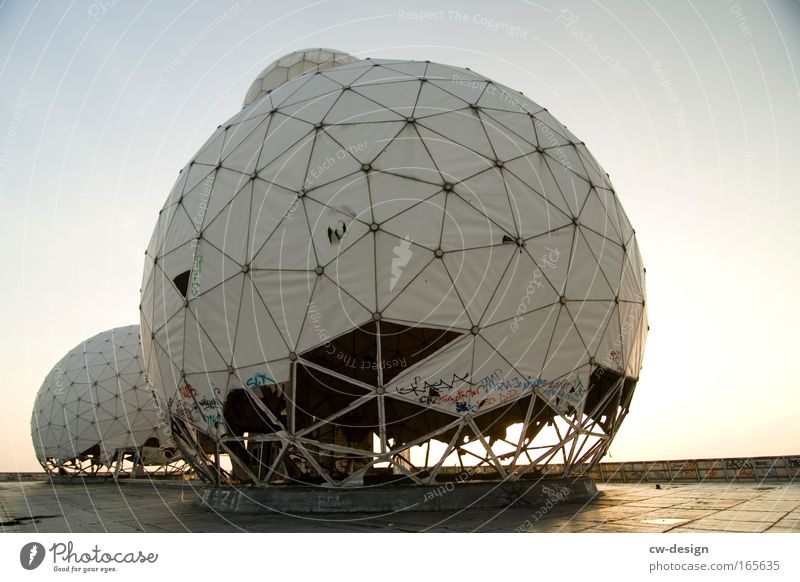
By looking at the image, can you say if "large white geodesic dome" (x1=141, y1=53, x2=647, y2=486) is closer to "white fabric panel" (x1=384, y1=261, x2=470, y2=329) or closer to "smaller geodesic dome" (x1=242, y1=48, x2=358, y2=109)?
"white fabric panel" (x1=384, y1=261, x2=470, y2=329)

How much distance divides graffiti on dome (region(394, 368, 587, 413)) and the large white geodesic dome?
36 mm

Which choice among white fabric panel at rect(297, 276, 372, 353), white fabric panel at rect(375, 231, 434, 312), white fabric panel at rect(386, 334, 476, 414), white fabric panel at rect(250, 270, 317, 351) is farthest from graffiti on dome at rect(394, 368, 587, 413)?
white fabric panel at rect(250, 270, 317, 351)

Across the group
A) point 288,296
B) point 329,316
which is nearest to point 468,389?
point 329,316

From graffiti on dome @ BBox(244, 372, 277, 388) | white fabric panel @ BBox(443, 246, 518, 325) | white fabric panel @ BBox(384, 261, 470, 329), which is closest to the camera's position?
white fabric panel @ BBox(384, 261, 470, 329)

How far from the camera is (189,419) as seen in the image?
10531 mm

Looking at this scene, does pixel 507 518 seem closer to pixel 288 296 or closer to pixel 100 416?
pixel 288 296

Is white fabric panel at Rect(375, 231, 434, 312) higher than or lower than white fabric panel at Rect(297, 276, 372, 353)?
higher

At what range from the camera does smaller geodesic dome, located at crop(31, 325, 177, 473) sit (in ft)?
88.0

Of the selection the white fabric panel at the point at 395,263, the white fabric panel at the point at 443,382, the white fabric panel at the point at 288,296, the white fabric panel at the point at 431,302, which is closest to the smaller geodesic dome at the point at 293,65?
the white fabric panel at the point at 288,296

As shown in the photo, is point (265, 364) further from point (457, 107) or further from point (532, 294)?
point (457, 107)

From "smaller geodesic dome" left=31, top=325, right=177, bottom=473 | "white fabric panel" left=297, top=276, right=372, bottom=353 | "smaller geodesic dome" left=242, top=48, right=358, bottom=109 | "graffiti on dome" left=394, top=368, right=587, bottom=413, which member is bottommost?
"smaller geodesic dome" left=31, top=325, right=177, bottom=473

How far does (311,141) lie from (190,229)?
3186 mm

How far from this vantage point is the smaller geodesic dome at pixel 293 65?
2053 centimetres
